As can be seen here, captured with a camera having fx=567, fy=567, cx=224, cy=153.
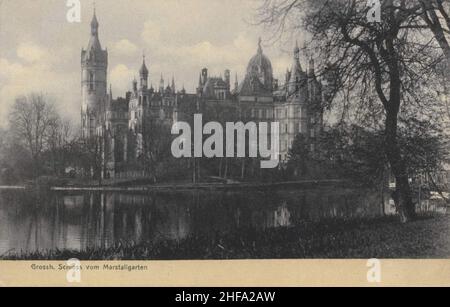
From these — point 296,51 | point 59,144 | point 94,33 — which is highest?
point 94,33

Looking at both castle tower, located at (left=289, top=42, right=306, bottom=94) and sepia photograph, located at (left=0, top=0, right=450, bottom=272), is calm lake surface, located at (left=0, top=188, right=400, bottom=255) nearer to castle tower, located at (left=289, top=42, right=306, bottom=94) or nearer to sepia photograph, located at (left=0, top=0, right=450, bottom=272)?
sepia photograph, located at (left=0, top=0, right=450, bottom=272)

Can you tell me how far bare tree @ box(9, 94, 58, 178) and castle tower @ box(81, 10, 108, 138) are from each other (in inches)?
19.5

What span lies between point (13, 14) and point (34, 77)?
2.77ft

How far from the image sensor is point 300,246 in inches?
289

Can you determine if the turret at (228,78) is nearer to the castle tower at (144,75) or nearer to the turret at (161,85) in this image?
the turret at (161,85)

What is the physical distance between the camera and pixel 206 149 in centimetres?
756

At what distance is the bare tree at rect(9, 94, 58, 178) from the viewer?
7.46 m

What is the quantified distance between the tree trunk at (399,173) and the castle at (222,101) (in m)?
0.94

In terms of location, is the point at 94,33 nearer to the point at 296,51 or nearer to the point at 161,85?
the point at 161,85

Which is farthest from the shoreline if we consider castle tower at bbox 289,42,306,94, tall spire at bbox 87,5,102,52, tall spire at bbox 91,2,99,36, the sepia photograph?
tall spire at bbox 91,2,99,36

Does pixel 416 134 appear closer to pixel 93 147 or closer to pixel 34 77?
pixel 93 147

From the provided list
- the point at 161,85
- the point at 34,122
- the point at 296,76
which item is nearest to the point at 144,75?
the point at 161,85

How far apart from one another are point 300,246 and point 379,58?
2.74 meters
